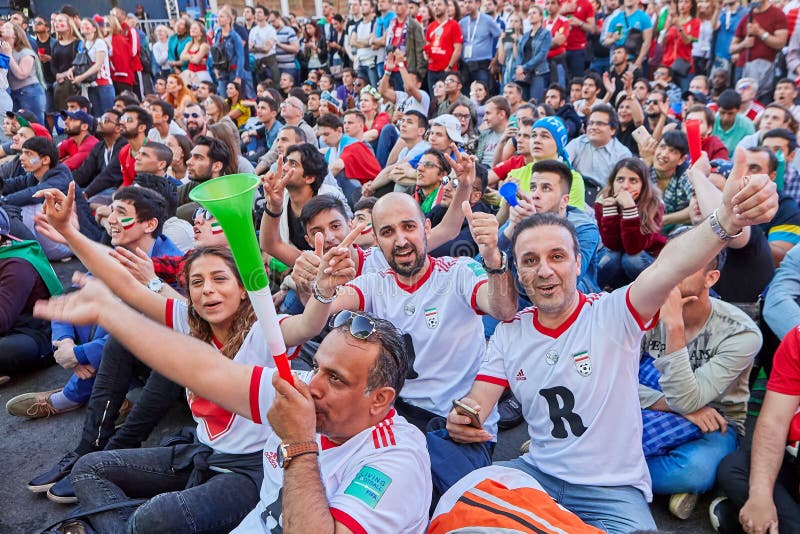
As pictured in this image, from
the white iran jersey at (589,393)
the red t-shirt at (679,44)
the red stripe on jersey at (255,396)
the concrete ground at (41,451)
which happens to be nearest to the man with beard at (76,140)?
the concrete ground at (41,451)

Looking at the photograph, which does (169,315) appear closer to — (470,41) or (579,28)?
(470,41)

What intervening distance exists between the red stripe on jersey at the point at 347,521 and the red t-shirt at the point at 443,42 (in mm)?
8863

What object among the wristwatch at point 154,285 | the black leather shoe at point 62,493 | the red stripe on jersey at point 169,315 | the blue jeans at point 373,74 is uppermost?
the blue jeans at point 373,74

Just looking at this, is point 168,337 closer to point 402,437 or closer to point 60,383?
point 402,437

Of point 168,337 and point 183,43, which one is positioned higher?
point 183,43

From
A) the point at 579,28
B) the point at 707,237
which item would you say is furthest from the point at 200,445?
the point at 579,28

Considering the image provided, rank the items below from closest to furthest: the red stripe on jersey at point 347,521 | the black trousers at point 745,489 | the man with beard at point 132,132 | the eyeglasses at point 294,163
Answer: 1. the red stripe on jersey at point 347,521
2. the black trousers at point 745,489
3. the eyeglasses at point 294,163
4. the man with beard at point 132,132

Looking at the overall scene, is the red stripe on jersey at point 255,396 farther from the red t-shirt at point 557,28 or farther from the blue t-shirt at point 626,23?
the blue t-shirt at point 626,23

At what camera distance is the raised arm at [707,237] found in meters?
1.75

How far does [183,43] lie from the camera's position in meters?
12.0

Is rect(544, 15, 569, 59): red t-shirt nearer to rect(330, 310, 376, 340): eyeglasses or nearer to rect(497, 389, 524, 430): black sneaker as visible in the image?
rect(497, 389, 524, 430): black sneaker

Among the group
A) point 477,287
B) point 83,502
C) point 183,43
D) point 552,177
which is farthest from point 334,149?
point 183,43

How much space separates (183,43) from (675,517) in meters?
11.7

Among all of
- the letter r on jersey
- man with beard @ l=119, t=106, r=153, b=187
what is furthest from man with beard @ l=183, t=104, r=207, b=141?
the letter r on jersey
